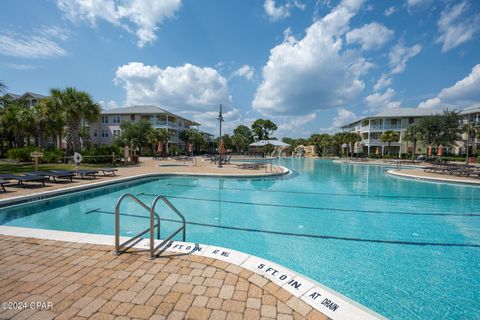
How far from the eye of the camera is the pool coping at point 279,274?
8.09 ft

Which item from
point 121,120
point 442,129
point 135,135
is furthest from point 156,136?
point 442,129

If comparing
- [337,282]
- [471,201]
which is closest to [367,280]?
[337,282]

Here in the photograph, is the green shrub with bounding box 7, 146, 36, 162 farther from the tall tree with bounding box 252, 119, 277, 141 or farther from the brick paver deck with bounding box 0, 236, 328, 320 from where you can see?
the tall tree with bounding box 252, 119, 277, 141

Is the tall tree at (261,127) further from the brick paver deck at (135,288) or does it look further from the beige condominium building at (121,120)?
the brick paver deck at (135,288)

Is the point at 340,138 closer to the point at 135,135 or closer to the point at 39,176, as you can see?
the point at 135,135

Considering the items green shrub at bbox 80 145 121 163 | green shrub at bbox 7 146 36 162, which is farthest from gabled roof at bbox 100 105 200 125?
green shrub at bbox 7 146 36 162

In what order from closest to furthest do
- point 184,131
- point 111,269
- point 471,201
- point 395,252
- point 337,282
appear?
point 111,269 → point 337,282 → point 395,252 → point 471,201 → point 184,131

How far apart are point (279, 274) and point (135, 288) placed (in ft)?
6.32

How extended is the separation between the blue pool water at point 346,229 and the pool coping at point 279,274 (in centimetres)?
145

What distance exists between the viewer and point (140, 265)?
3346 mm

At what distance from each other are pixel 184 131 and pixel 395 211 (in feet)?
151

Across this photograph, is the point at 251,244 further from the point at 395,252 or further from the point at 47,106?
the point at 47,106

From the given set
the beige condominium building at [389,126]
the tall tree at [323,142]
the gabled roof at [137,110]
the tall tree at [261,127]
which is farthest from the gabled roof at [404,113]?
the gabled roof at [137,110]

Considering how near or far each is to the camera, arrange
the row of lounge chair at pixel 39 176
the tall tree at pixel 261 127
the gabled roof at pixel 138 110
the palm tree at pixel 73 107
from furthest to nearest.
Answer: the tall tree at pixel 261 127 → the gabled roof at pixel 138 110 → the palm tree at pixel 73 107 → the row of lounge chair at pixel 39 176
